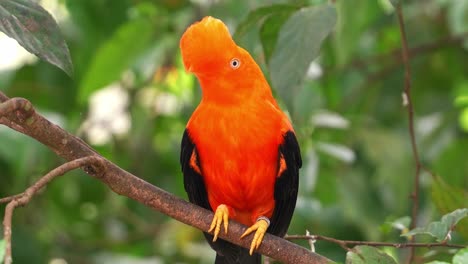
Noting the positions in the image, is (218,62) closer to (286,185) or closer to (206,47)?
(206,47)

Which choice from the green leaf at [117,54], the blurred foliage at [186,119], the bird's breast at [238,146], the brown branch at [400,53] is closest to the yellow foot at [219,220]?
the bird's breast at [238,146]

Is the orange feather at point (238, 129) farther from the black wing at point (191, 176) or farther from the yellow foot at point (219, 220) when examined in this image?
the yellow foot at point (219, 220)

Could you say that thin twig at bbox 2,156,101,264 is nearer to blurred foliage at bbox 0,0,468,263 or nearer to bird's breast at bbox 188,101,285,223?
bird's breast at bbox 188,101,285,223

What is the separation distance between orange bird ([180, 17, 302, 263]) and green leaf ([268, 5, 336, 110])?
0.06m

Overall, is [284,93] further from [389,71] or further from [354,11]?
[389,71]

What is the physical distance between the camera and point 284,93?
2.49 meters

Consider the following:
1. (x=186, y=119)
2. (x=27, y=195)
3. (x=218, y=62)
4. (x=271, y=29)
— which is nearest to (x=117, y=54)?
(x=186, y=119)

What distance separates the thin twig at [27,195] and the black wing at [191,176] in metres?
0.69

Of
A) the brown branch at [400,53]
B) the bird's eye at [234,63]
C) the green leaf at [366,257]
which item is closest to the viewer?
the green leaf at [366,257]

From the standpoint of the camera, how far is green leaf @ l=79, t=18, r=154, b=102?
371 centimetres

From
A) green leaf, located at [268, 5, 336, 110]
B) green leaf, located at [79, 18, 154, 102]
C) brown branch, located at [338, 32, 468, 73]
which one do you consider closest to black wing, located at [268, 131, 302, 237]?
green leaf, located at [268, 5, 336, 110]

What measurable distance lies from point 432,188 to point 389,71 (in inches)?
80.0

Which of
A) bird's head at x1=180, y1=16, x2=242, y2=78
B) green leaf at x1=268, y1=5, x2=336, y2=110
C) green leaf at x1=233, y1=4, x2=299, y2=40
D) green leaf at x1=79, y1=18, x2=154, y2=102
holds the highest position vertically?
green leaf at x1=79, y1=18, x2=154, y2=102

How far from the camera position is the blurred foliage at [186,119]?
377 centimetres
